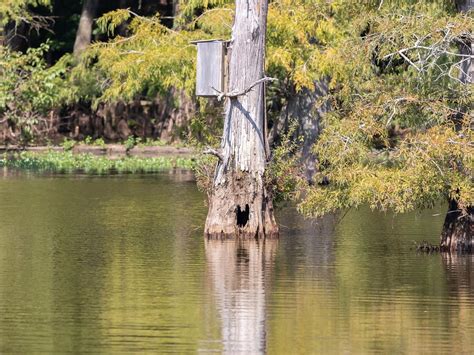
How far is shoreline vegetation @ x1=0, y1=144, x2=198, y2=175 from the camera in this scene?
3778 centimetres

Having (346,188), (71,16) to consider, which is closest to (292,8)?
(346,188)

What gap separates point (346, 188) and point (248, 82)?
2.73 metres

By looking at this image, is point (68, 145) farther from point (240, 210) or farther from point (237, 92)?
point (237, 92)

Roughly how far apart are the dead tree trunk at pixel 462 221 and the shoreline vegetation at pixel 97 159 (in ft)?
55.9

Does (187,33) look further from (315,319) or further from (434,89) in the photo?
(315,319)

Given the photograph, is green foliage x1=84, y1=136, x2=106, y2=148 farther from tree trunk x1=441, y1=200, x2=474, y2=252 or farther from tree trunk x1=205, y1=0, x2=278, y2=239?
tree trunk x1=441, y1=200, x2=474, y2=252

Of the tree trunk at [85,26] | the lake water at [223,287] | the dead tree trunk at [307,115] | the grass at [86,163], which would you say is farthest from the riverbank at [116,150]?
the lake water at [223,287]

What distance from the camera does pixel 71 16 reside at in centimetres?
5025

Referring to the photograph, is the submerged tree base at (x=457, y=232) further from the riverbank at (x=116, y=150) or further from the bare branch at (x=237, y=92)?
the riverbank at (x=116, y=150)

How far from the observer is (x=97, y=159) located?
40469 mm

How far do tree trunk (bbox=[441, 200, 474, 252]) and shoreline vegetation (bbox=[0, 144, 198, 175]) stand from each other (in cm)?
1701

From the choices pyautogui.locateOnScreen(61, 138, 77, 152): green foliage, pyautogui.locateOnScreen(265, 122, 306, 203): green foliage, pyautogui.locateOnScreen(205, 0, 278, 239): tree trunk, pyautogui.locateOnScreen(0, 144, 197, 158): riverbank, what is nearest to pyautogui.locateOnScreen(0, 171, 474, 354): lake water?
pyautogui.locateOnScreen(205, 0, 278, 239): tree trunk

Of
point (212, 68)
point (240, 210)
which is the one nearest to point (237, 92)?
point (212, 68)

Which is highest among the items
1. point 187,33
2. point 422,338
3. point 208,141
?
point 187,33
